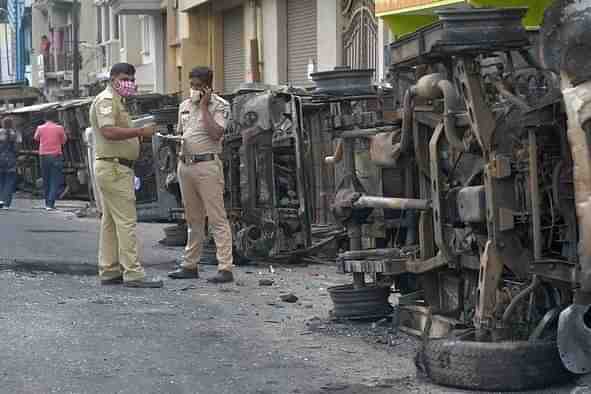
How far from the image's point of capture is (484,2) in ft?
36.2

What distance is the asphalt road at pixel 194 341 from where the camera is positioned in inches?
255

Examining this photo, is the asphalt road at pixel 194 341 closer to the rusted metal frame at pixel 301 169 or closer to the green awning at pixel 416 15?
the rusted metal frame at pixel 301 169

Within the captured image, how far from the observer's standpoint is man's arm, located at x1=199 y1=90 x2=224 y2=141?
34.3 feet

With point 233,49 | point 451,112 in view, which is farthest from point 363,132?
point 233,49

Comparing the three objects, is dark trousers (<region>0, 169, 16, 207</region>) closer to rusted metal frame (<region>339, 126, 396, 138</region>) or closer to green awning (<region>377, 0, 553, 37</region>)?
green awning (<region>377, 0, 553, 37</region>)

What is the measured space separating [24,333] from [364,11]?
13.2 m

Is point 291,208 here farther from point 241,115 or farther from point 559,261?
point 559,261

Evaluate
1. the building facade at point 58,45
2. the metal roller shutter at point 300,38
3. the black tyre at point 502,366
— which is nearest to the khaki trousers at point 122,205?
the black tyre at point 502,366

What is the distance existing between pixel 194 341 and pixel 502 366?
230 centimetres

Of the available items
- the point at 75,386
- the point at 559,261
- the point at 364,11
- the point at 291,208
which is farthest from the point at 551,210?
the point at 364,11

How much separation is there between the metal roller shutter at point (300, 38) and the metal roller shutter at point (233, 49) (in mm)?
3791

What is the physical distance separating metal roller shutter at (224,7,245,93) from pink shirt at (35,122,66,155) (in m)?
5.41

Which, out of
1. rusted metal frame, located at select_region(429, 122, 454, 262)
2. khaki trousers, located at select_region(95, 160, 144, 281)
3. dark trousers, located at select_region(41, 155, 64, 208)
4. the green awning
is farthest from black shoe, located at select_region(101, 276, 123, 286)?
dark trousers, located at select_region(41, 155, 64, 208)

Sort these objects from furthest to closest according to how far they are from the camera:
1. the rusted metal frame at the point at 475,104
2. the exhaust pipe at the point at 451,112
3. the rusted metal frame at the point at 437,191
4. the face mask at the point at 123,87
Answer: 1. the face mask at the point at 123,87
2. the rusted metal frame at the point at 437,191
3. the exhaust pipe at the point at 451,112
4. the rusted metal frame at the point at 475,104
